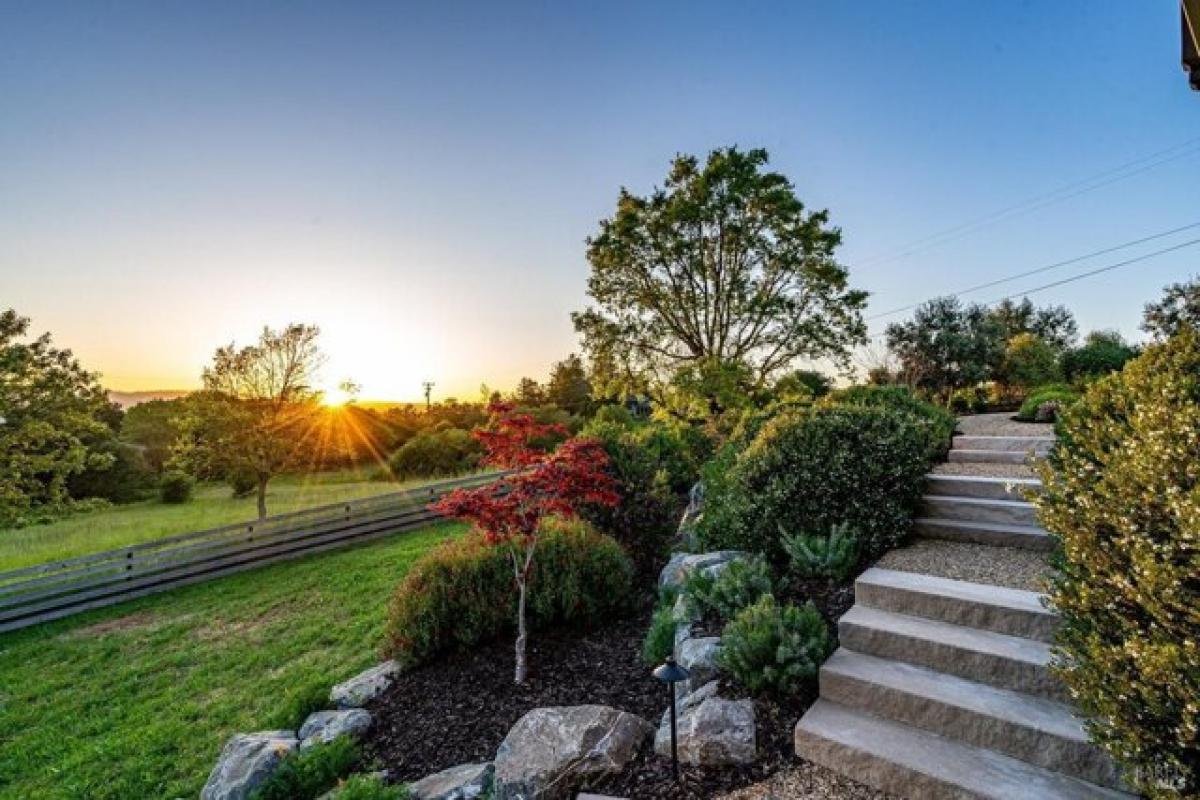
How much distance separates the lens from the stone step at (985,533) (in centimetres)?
380

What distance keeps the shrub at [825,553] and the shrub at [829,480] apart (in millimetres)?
219

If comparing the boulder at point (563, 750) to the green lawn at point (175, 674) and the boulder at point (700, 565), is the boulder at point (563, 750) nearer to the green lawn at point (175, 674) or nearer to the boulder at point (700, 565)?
the boulder at point (700, 565)

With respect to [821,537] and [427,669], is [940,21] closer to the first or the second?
[821,537]

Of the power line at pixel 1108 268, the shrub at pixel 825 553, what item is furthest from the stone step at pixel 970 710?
the power line at pixel 1108 268

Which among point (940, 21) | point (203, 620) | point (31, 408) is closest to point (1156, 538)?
point (940, 21)

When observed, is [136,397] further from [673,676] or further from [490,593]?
[673,676]

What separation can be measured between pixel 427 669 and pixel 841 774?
3141 millimetres

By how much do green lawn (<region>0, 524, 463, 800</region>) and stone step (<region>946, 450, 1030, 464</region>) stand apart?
663cm

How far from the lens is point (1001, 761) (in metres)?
2.30

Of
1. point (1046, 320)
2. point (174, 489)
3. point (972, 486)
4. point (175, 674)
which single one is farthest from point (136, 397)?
point (1046, 320)

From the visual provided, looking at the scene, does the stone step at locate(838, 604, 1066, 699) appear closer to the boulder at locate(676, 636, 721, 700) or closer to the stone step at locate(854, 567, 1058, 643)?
the stone step at locate(854, 567, 1058, 643)

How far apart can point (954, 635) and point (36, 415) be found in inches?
548

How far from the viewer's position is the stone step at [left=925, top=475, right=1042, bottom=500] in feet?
14.4

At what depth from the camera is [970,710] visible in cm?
243
